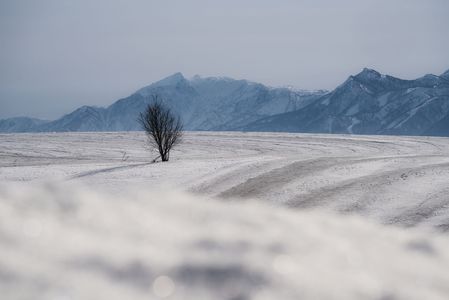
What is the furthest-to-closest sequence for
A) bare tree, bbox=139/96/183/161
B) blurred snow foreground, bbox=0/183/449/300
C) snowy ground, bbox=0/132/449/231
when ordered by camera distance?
bare tree, bbox=139/96/183/161
snowy ground, bbox=0/132/449/231
blurred snow foreground, bbox=0/183/449/300

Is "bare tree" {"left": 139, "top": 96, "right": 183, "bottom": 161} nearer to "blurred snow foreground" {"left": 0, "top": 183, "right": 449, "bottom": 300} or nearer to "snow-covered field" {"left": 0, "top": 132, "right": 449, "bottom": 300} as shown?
"snow-covered field" {"left": 0, "top": 132, "right": 449, "bottom": 300}

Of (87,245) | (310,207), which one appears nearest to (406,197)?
(310,207)

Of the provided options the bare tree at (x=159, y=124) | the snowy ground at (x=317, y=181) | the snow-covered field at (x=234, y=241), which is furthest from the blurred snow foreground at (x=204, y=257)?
the bare tree at (x=159, y=124)

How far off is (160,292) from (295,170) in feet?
60.5

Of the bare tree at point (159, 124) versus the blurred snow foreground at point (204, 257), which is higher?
the bare tree at point (159, 124)

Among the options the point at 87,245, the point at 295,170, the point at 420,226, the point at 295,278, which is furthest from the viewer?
the point at 295,170

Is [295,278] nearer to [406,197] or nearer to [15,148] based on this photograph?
[406,197]

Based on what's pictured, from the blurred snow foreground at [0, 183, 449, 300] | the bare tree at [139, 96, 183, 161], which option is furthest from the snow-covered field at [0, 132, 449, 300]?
the bare tree at [139, 96, 183, 161]

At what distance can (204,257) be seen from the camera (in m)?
7.57

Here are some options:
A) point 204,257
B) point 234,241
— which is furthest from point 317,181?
point 204,257

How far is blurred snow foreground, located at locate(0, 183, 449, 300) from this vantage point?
6.26 meters

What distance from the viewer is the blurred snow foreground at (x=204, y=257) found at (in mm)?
6262

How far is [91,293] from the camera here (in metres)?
5.94

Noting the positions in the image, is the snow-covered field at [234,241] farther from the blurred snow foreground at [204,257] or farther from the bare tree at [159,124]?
the bare tree at [159,124]
